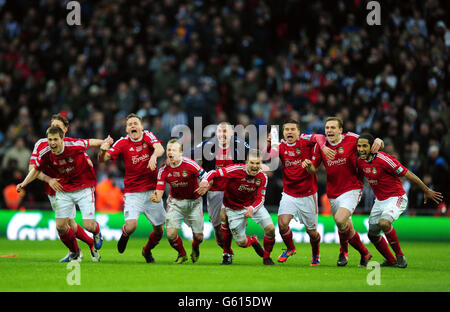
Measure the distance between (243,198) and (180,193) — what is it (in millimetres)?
1046

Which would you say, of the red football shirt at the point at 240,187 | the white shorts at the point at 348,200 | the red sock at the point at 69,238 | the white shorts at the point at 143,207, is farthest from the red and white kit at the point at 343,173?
the red sock at the point at 69,238

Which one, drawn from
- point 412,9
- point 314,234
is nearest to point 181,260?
point 314,234

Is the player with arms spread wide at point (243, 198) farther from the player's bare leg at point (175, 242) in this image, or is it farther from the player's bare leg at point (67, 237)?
the player's bare leg at point (67, 237)

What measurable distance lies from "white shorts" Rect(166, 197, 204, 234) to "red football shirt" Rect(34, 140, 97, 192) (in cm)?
144

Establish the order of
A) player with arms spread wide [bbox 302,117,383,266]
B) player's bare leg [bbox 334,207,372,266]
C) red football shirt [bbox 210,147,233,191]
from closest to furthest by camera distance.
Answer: player's bare leg [bbox 334,207,372,266] < player with arms spread wide [bbox 302,117,383,266] < red football shirt [bbox 210,147,233,191]

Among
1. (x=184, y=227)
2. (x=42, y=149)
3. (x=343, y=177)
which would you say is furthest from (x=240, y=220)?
(x=184, y=227)

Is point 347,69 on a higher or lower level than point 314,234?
higher

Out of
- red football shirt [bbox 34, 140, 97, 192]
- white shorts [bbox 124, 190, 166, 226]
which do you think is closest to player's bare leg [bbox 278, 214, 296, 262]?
white shorts [bbox 124, 190, 166, 226]

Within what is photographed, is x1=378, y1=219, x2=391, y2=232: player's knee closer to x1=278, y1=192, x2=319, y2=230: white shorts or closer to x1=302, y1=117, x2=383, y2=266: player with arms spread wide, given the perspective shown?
x1=302, y1=117, x2=383, y2=266: player with arms spread wide

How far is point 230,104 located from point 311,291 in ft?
38.8

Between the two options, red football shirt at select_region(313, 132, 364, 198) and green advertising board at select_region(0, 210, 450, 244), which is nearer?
red football shirt at select_region(313, 132, 364, 198)

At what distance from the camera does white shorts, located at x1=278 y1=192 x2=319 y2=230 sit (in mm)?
12336

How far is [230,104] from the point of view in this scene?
20.2 metres

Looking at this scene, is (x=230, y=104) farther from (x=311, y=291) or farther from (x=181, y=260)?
(x=311, y=291)
